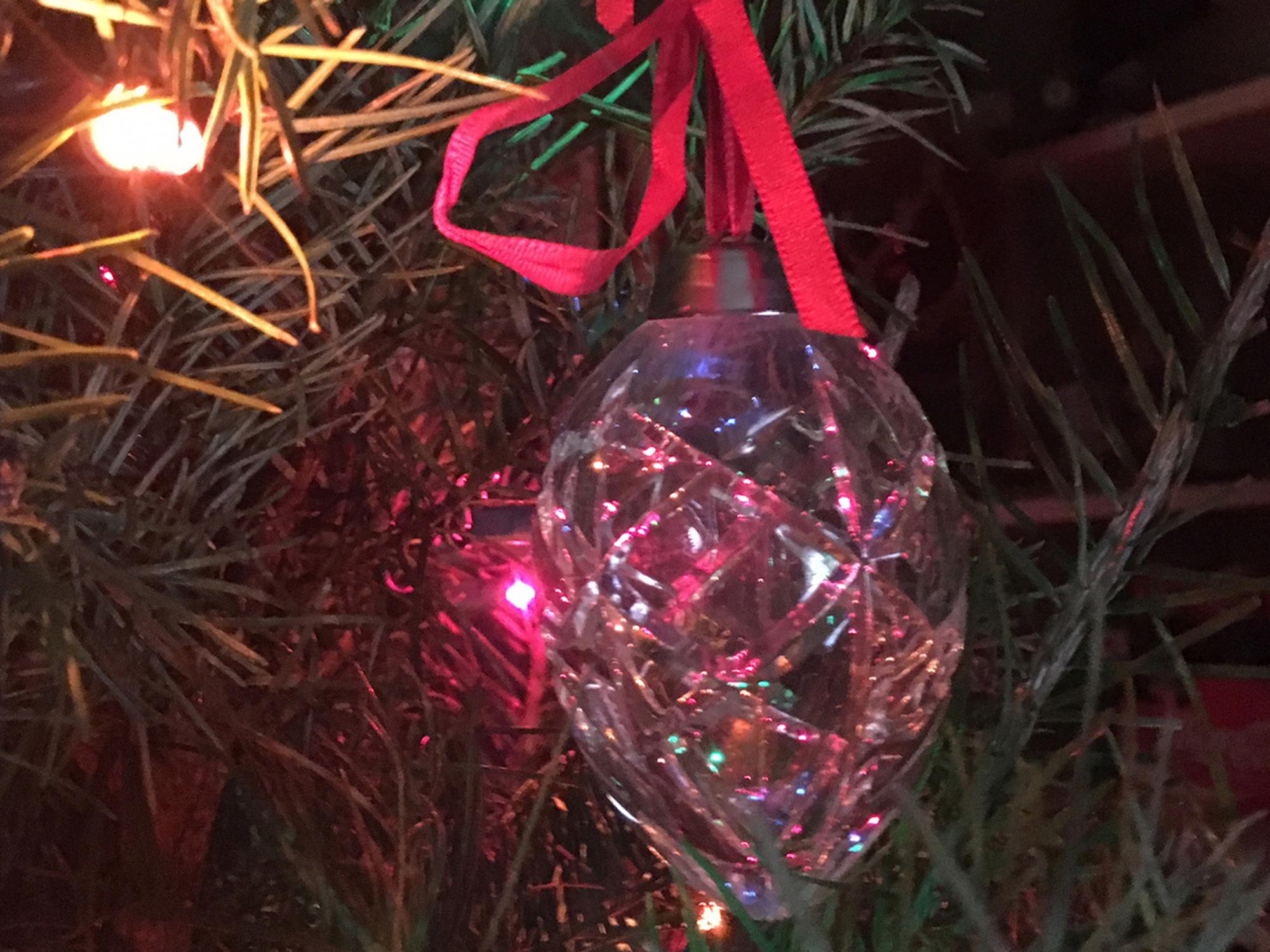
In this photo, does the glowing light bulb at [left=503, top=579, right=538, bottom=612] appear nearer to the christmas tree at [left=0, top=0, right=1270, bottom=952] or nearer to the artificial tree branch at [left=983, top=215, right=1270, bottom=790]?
the christmas tree at [left=0, top=0, right=1270, bottom=952]

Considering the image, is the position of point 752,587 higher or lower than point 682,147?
lower

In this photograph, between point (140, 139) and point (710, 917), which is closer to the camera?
point (140, 139)

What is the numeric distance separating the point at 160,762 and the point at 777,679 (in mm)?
181

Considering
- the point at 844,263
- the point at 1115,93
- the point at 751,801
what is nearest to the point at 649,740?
the point at 751,801

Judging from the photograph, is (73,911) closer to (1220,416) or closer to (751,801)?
(751,801)

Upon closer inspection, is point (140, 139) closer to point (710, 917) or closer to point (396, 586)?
point (396, 586)

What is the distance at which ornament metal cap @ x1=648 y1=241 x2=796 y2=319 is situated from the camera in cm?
26

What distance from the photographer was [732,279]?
263 mm

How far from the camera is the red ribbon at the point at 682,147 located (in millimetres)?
235

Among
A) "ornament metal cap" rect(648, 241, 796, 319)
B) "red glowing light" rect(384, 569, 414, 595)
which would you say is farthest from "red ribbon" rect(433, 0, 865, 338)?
"red glowing light" rect(384, 569, 414, 595)

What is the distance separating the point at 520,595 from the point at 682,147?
177 millimetres

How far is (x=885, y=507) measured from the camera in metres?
0.27

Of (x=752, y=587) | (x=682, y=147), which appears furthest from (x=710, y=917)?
(x=682, y=147)

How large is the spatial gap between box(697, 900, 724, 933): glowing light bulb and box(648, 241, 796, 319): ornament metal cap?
185mm
